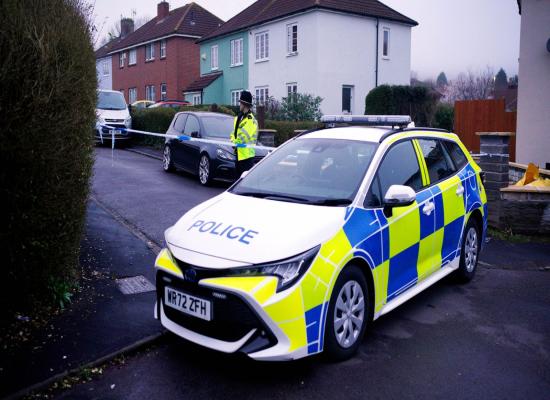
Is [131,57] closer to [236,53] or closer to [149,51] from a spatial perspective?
[149,51]

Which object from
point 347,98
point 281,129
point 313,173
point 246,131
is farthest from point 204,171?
point 347,98

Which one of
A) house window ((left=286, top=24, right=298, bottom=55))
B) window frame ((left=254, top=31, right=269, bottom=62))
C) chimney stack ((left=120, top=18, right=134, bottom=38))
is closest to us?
house window ((left=286, top=24, right=298, bottom=55))

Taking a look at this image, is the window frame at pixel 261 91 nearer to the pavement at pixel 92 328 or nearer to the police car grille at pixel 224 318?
the pavement at pixel 92 328

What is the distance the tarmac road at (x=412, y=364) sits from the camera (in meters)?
3.91

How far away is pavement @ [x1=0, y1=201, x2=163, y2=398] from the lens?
4.09m

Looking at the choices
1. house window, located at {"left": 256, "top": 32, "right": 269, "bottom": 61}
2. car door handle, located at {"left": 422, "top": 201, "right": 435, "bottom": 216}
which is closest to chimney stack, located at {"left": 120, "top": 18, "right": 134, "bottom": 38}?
house window, located at {"left": 256, "top": 32, "right": 269, "bottom": 61}

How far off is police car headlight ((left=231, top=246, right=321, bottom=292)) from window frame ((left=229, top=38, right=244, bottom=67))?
31144 millimetres

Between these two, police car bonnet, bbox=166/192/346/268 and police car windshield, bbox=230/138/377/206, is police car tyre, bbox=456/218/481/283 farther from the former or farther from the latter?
police car bonnet, bbox=166/192/346/268

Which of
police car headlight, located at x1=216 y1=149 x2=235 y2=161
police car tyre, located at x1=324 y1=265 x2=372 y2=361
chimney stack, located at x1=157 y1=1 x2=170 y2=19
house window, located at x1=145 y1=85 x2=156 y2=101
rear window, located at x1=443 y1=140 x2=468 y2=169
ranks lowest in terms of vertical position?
police car tyre, located at x1=324 y1=265 x2=372 y2=361

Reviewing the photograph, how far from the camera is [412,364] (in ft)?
14.2

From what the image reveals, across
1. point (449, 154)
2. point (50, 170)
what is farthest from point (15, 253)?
point (449, 154)

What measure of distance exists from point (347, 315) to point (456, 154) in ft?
9.98

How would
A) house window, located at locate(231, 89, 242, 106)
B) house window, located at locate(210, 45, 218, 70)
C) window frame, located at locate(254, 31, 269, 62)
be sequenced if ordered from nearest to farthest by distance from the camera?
window frame, located at locate(254, 31, 269, 62) < house window, located at locate(231, 89, 242, 106) < house window, located at locate(210, 45, 218, 70)

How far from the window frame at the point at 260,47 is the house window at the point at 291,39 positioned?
197cm
